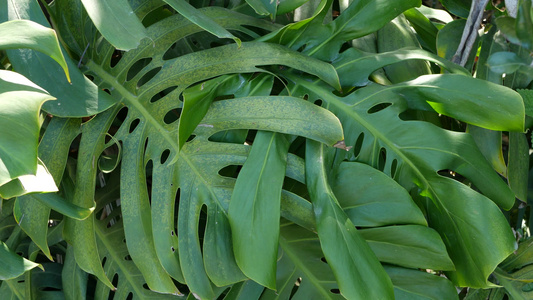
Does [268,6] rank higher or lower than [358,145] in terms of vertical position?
higher

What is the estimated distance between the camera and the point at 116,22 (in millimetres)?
635

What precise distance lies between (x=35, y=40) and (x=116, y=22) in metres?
0.11

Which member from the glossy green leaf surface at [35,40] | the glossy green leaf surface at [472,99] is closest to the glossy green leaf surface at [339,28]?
the glossy green leaf surface at [472,99]

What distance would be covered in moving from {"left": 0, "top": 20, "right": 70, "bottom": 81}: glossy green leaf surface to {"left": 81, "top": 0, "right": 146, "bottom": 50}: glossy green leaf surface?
69mm

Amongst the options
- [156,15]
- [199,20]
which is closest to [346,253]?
[199,20]

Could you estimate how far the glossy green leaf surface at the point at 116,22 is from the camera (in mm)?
617

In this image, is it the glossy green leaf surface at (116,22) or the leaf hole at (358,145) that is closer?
the glossy green leaf surface at (116,22)

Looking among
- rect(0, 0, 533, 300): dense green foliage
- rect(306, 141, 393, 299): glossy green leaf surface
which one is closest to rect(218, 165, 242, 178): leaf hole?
rect(0, 0, 533, 300): dense green foliage

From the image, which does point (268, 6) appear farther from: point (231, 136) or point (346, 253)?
point (346, 253)

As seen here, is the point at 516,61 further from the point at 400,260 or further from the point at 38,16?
the point at 38,16

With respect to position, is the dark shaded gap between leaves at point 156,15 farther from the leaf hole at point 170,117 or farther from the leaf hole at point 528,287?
the leaf hole at point 528,287

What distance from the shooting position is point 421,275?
722 millimetres

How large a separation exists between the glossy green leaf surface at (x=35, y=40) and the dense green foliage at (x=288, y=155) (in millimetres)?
16

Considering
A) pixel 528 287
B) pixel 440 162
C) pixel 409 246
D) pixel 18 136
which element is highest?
pixel 18 136
